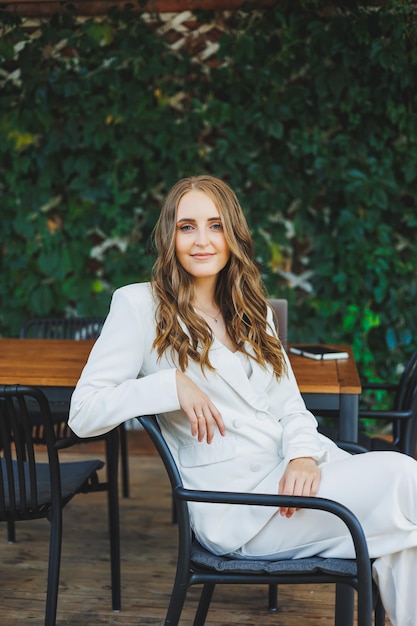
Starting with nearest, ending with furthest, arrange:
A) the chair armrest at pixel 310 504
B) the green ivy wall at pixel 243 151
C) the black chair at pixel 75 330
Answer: the chair armrest at pixel 310 504 < the black chair at pixel 75 330 < the green ivy wall at pixel 243 151

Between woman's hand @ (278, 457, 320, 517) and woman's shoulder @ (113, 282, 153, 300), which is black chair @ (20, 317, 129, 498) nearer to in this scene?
woman's shoulder @ (113, 282, 153, 300)

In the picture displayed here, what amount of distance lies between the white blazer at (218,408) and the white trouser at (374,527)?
0.16ft

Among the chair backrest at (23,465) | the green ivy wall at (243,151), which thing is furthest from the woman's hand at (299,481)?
the green ivy wall at (243,151)

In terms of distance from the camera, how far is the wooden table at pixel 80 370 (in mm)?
1890

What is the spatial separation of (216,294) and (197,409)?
1.20ft

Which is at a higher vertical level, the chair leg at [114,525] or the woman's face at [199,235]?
the woman's face at [199,235]

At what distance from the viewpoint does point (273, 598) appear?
2018 millimetres

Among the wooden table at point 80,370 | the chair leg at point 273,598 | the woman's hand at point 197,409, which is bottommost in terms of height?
the chair leg at point 273,598

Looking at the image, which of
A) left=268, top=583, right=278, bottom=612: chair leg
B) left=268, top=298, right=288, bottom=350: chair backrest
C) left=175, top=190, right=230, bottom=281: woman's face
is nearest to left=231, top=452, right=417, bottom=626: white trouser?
left=175, top=190, right=230, bottom=281: woman's face

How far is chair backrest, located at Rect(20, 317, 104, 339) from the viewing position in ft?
9.54

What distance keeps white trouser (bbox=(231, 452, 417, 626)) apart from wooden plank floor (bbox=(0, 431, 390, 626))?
69cm

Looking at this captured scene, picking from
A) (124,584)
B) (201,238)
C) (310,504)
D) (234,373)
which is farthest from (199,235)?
(124,584)

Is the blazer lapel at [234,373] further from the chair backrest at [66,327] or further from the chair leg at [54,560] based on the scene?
the chair backrest at [66,327]

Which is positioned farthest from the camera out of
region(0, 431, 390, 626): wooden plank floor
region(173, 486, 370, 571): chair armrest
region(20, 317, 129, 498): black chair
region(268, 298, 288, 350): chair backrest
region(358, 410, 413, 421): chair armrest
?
region(20, 317, 129, 498): black chair
